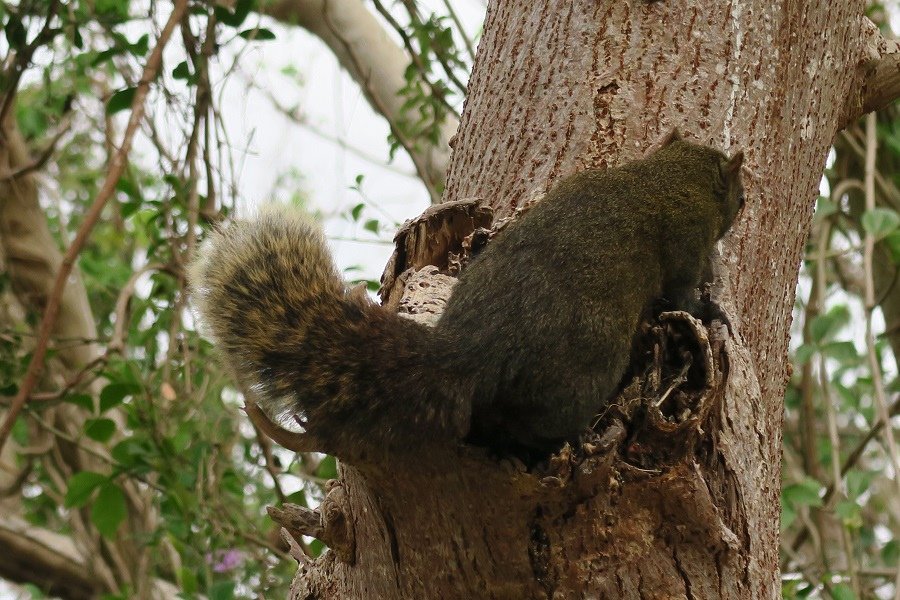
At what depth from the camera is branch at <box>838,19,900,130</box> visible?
7.41 ft

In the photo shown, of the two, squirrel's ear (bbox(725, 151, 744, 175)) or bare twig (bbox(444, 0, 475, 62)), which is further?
bare twig (bbox(444, 0, 475, 62))

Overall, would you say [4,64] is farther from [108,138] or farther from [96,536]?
[96,536]

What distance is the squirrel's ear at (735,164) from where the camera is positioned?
1886 mm

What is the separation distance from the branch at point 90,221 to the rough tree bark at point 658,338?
3.06 ft

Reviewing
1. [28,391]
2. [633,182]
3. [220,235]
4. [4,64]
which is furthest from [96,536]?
[633,182]

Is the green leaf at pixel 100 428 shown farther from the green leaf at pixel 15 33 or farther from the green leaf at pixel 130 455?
the green leaf at pixel 15 33

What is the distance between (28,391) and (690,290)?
1749 millimetres

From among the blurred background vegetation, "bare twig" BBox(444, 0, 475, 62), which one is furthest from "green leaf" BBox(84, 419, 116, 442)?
"bare twig" BBox(444, 0, 475, 62)

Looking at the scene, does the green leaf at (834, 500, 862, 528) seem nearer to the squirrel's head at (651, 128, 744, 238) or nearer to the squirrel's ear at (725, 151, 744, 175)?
the squirrel's head at (651, 128, 744, 238)

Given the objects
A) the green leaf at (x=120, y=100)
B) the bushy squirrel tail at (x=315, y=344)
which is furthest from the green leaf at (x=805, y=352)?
the green leaf at (x=120, y=100)

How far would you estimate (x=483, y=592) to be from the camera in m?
1.49

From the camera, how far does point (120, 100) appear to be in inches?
114

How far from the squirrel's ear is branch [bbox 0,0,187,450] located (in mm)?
1459

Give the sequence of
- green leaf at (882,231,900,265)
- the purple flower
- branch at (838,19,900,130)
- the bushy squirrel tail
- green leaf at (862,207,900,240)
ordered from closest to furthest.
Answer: the bushy squirrel tail → branch at (838,19,900,130) → green leaf at (862,207,900,240) → green leaf at (882,231,900,265) → the purple flower
